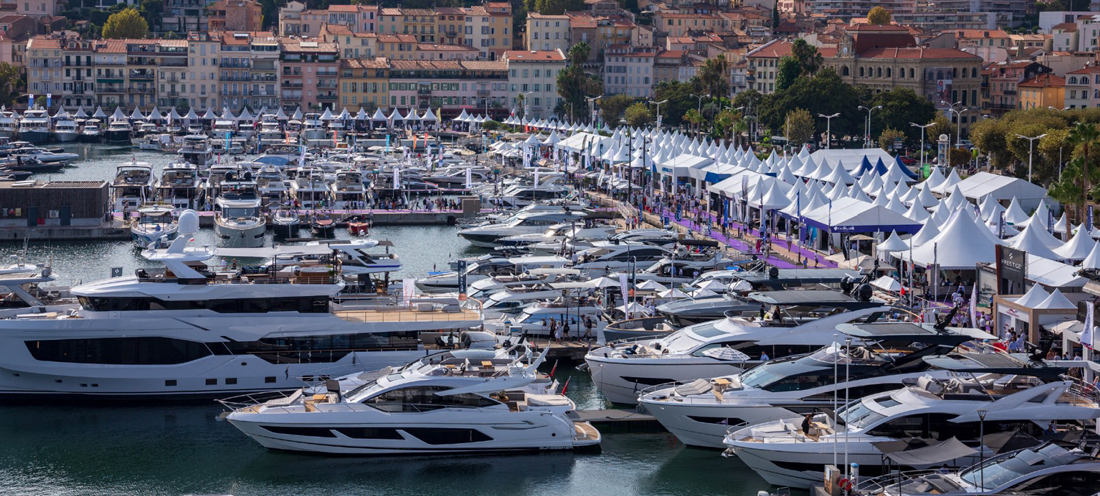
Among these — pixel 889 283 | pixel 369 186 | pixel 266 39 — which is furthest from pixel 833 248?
pixel 266 39

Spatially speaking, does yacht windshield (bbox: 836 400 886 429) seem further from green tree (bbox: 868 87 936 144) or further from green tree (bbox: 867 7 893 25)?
green tree (bbox: 867 7 893 25)

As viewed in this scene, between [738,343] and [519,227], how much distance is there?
2972cm

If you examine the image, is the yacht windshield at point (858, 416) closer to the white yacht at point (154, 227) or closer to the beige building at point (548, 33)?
the white yacht at point (154, 227)

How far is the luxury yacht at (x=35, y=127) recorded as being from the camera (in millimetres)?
125688

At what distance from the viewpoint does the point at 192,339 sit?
35.0 m

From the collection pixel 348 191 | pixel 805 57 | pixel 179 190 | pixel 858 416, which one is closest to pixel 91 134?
pixel 179 190

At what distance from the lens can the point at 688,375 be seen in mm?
33750

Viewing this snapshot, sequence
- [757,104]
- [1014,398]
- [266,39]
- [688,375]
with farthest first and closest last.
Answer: [266,39] → [757,104] → [688,375] → [1014,398]

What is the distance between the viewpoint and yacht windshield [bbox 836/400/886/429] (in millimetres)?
27859

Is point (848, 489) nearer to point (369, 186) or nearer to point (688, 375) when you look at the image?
point (688, 375)

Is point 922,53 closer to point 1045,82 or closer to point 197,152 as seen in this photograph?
point 1045,82

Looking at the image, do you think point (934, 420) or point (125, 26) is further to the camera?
point (125, 26)

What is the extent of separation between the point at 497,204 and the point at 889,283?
33.6m

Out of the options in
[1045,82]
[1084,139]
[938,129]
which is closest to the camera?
[1084,139]
